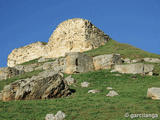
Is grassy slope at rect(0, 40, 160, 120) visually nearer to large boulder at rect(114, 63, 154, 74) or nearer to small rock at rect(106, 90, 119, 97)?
small rock at rect(106, 90, 119, 97)

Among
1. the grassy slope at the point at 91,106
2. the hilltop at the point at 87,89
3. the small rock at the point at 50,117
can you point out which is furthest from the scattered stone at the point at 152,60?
Result: the small rock at the point at 50,117

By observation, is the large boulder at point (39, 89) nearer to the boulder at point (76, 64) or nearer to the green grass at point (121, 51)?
the boulder at point (76, 64)

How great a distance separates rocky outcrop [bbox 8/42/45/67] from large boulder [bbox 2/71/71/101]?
44797 millimetres

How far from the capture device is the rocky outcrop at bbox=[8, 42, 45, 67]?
73625 mm

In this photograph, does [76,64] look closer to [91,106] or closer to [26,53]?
[91,106]

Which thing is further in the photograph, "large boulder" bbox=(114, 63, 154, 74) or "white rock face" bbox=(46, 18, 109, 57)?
"white rock face" bbox=(46, 18, 109, 57)

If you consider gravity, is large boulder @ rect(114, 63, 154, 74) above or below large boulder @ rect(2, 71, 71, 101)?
above

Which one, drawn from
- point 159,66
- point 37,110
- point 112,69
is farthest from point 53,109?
point 159,66

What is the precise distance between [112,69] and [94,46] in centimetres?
2107

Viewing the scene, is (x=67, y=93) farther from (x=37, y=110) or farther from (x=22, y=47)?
(x=22, y=47)

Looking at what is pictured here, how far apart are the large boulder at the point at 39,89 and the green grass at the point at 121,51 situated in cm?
2139

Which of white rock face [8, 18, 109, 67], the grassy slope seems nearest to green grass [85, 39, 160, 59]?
white rock face [8, 18, 109, 67]

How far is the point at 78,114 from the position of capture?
19.4 meters

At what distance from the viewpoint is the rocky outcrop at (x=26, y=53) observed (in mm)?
73625
